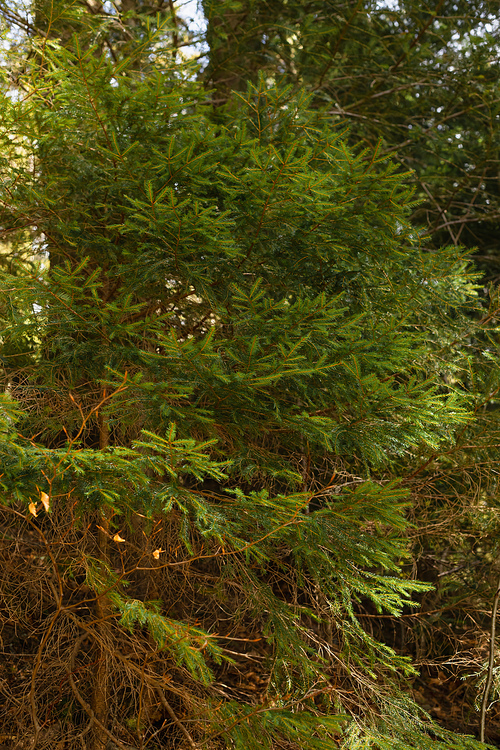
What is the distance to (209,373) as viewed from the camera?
3037 mm

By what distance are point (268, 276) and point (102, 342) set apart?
3.85 ft

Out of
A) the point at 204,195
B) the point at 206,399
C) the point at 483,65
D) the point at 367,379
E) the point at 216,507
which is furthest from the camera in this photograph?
the point at 483,65

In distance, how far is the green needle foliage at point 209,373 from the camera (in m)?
2.95

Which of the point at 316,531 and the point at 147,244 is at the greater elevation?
the point at 147,244

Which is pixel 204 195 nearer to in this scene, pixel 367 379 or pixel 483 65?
pixel 367 379

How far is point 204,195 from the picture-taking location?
12.7 feet

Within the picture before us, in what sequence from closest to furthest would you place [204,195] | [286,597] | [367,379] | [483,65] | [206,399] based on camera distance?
[367,379], [206,399], [204,195], [286,597], [483,65]

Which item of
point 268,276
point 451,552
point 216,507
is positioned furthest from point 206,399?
point 451,552

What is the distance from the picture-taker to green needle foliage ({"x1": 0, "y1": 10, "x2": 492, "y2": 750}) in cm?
295

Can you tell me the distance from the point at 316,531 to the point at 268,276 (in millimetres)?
1701

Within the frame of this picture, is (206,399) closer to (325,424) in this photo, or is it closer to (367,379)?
(325,424)

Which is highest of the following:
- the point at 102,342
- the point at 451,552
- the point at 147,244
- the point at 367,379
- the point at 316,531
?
the point at 147,244

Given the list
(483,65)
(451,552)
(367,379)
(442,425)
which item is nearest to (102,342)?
(367,379)

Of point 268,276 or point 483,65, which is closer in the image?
point 268,276
